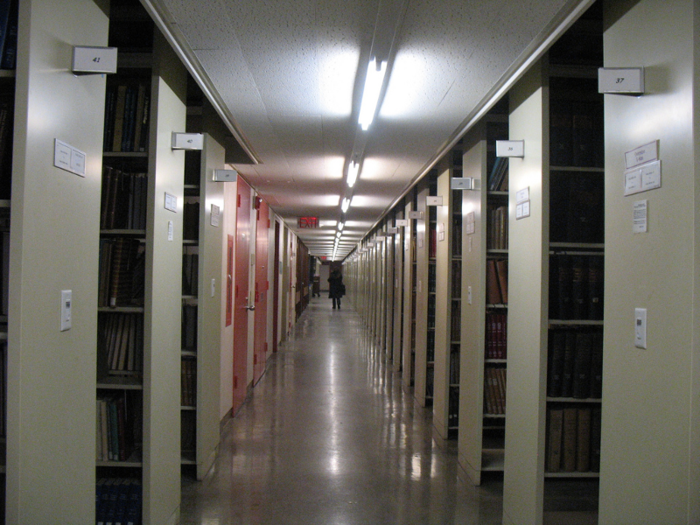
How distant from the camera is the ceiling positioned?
2047 mm

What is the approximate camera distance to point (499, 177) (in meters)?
3.64

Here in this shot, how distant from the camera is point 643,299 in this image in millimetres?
1680

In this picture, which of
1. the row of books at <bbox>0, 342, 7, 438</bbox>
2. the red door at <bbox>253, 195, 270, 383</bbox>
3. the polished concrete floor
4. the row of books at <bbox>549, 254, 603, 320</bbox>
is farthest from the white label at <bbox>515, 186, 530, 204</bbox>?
the red door at <bbox>253, 195, 270, 383</bbox>

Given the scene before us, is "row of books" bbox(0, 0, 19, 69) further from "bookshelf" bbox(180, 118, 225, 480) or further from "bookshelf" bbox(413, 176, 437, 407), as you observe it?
"bookshelf" bbox(413, 176, 437, 407)

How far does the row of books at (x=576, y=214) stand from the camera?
2742 millimetres

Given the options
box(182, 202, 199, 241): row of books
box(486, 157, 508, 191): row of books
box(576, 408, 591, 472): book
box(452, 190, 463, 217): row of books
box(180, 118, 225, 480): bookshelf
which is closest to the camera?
box(576, 408, 591, 472): book

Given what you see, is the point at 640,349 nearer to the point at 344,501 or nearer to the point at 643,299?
the point at 643,299

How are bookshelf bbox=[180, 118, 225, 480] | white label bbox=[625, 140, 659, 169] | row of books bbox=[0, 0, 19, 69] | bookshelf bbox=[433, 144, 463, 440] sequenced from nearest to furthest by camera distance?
row of books bbox=[0, 0, 19, 69]
white label bbox=[625, 140, 659, 169]
bookshelf bbox=[180, 118, 225, 480]
bookshelf bbox=[433, 144, 463, 440]

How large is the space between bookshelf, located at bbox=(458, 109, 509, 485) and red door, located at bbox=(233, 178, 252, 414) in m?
2.32

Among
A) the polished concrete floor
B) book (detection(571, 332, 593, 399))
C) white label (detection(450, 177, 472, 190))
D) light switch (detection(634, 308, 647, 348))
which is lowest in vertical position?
the polished concrete floor

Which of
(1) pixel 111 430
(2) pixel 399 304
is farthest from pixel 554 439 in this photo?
(2) pixel 399 304

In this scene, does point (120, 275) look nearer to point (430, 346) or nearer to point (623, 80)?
point (623, 80)

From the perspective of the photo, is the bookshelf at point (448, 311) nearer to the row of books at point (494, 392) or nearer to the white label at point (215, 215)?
the row of books at point (494, 392)

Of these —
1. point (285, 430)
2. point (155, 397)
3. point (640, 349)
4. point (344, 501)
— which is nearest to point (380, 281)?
point (285, 430)
